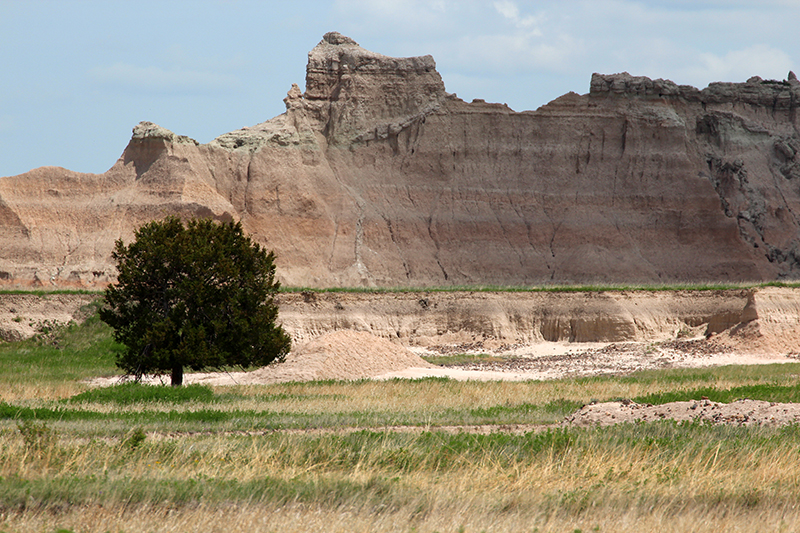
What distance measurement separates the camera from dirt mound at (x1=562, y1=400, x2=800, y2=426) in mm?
15086

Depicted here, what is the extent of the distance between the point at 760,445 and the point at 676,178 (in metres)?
67.1

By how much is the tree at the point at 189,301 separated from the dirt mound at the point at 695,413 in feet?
34.6

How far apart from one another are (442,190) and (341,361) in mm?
45024

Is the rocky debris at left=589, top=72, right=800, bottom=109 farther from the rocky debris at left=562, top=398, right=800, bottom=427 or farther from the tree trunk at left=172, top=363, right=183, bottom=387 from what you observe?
the rocky debris at left=562, top=398, right=800, bottom=427

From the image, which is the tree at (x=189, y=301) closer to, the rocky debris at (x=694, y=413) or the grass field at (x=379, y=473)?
the grass field at (x=379, y=473)

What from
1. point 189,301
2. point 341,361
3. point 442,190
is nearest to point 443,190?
point 442,190

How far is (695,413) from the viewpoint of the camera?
15.6 meters

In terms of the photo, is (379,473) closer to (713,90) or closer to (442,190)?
(442,190)

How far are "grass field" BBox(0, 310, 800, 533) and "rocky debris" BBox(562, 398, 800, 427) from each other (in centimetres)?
78

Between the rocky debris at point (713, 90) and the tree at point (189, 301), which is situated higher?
the rocky debris at point (713, 90)

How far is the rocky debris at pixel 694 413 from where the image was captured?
15047 mm

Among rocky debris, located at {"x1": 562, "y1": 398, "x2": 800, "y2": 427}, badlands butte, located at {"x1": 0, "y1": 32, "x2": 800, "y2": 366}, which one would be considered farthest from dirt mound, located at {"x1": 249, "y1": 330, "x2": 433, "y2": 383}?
badlands butte, located at {"x1": 0, "y1": 32, "x2": 800, "y2": 366}

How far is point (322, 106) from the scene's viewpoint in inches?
3002

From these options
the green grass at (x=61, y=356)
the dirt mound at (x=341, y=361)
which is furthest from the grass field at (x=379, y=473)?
the green grass at (x=61, y=356)
